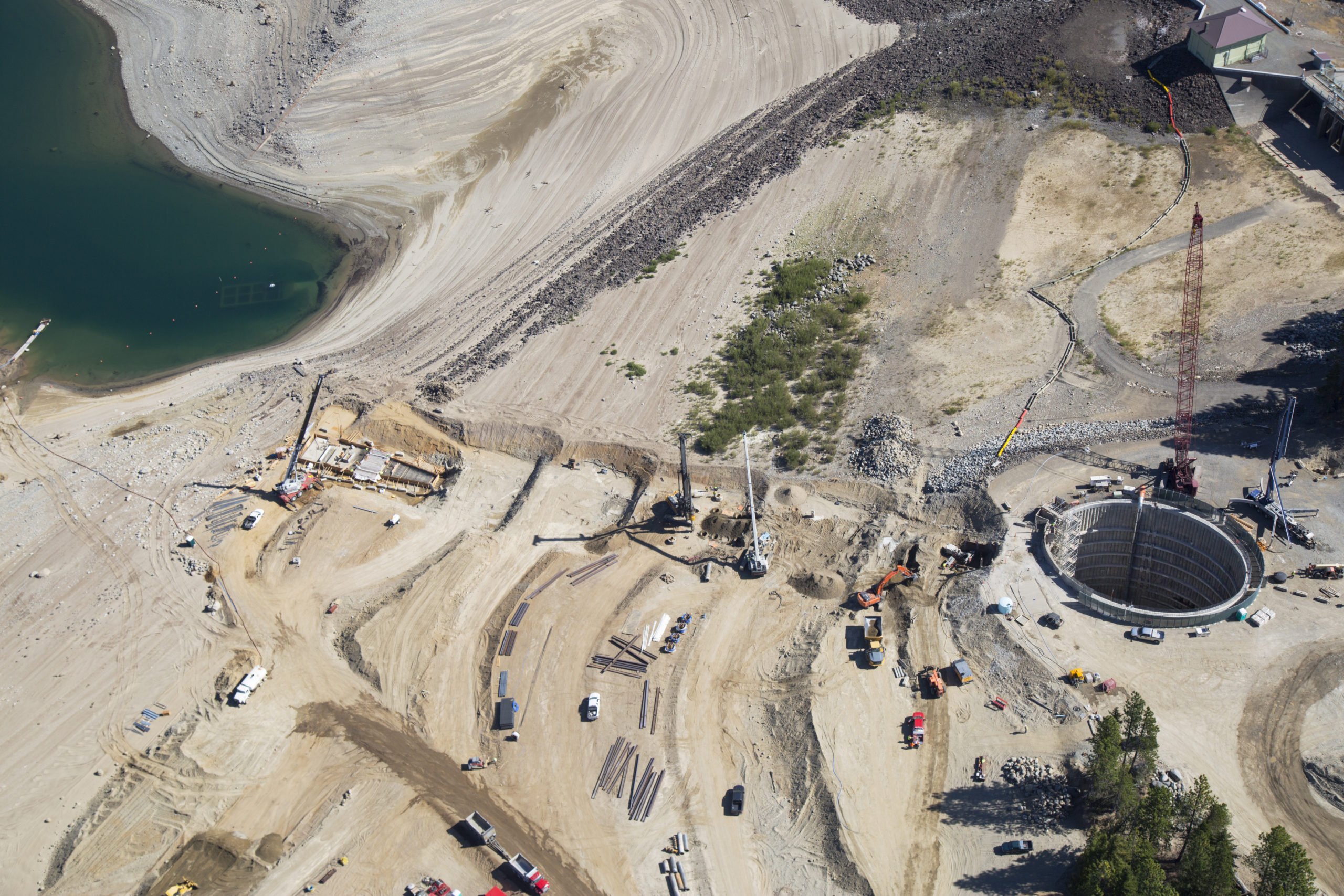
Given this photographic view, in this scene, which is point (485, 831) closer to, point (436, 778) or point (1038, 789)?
point (436, 778)

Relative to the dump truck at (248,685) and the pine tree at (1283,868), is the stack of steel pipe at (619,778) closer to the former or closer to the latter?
the dump truck at (248,685)

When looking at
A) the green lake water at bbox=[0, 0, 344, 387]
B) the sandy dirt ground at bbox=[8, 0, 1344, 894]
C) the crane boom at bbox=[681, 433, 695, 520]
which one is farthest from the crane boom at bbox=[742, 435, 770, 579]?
the green lake water at bbox=[0, 0, 344, 387]

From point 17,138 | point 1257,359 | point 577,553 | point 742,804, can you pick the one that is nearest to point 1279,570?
point 1257,359

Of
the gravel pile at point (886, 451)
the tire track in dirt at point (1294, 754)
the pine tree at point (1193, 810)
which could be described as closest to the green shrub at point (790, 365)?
the gravel pile at point (886, 451)

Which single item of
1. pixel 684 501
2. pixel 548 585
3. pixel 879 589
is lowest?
pixel 879 589

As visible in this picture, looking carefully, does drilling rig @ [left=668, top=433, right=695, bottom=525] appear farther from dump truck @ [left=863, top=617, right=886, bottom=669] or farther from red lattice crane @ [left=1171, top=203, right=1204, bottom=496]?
red lattice crane @ [left=1171, top=203, right=1204, bottom=496]

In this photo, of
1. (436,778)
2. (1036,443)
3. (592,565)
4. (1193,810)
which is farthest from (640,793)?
(1036,443)
